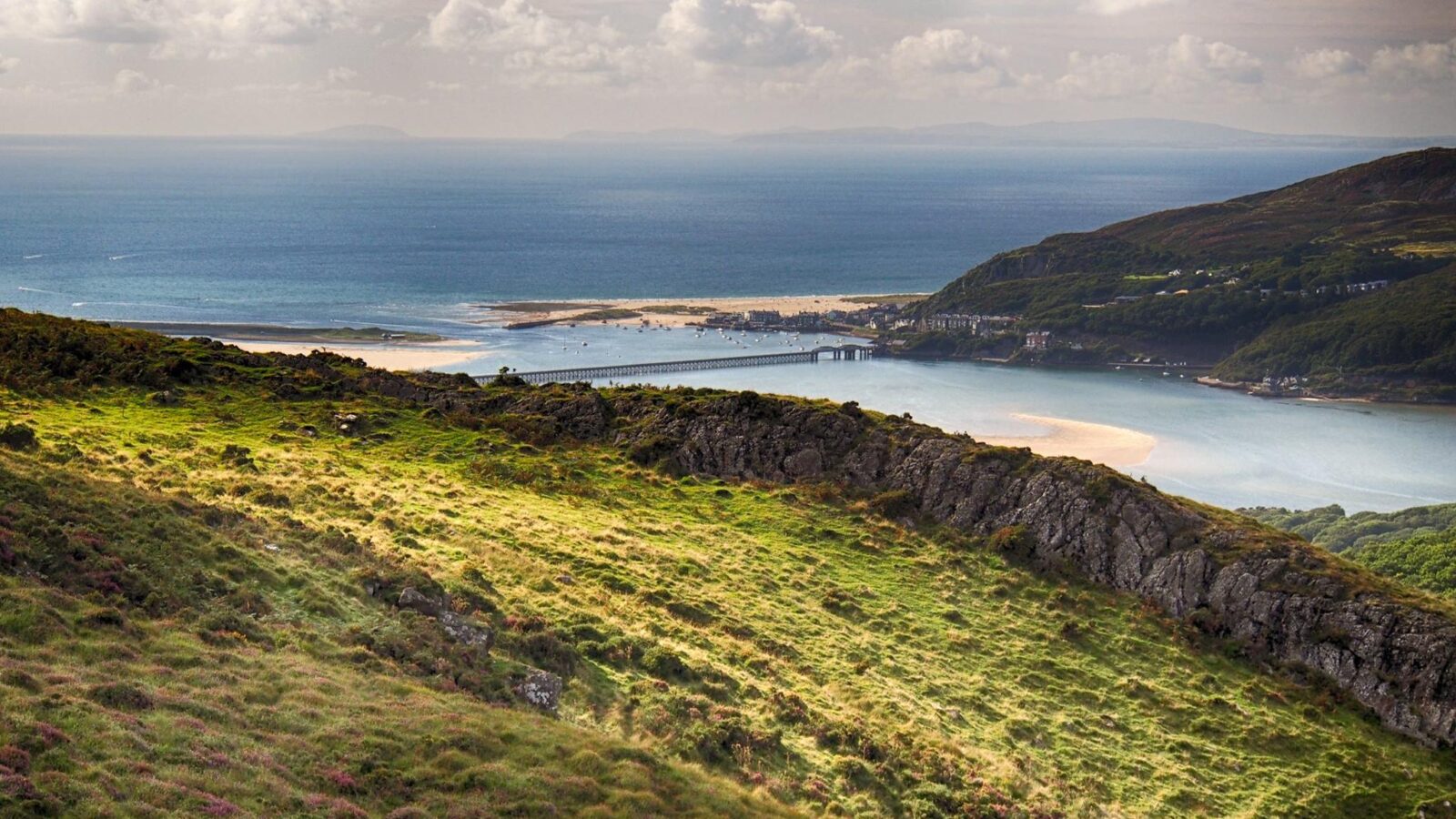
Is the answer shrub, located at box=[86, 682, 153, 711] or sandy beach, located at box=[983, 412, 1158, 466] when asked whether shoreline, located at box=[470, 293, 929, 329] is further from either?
shrub, located at box=[86, 682, 153, 711]

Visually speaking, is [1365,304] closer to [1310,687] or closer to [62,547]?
[1310,687]

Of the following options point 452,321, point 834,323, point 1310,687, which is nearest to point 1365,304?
point 834,323

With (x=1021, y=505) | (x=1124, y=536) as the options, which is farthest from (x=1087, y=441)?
(x=1124, y=536)

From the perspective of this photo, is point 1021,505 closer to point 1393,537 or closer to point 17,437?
point 17,437

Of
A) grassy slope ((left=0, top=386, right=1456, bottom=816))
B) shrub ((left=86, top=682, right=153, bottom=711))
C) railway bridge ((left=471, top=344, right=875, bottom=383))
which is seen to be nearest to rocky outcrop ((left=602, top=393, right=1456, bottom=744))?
grassy slope ((left=0, top=386, right=1456, bottom=816))

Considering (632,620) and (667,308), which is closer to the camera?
(632,620)

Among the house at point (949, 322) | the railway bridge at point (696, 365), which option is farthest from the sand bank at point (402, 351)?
the house at point (949, 322)

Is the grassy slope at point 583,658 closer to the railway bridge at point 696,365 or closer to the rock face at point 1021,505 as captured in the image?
the rock face at point 1021,505
